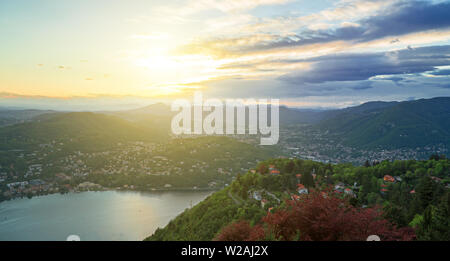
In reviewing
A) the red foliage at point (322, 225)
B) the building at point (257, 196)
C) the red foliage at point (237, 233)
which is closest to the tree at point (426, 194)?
the red foliage at point (322, 225)

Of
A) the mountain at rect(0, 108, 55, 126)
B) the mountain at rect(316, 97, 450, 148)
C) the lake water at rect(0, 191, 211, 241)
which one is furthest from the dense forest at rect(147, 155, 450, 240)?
the mountain at rect(0, 108, 55, 126)

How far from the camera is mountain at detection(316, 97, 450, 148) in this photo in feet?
141

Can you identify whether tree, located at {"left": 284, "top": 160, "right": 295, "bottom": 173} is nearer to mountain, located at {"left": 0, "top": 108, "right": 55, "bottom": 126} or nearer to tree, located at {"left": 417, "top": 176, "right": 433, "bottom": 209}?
tree, located at {"left": 417, "top": 176, "right": 433, "bottom": 209}

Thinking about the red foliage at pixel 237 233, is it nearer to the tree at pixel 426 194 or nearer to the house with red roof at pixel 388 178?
the tree at pixel 426 194

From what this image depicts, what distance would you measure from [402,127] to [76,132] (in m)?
52.0

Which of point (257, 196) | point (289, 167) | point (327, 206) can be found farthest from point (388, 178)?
point (327, 206)

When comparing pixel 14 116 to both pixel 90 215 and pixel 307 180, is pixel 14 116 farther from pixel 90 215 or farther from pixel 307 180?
pixel 307 180

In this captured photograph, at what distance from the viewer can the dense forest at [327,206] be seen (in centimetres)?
203

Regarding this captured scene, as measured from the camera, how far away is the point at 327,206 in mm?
2078

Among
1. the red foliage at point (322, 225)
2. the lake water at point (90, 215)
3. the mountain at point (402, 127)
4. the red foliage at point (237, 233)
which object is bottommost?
the lake water at point (90, 215)

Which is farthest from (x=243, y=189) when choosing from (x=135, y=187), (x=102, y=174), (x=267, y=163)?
(x=102, y=174)

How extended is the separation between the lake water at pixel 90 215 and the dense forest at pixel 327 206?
23.0ft
